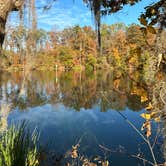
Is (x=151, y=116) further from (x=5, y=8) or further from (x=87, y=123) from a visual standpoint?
(x=87, y=123)

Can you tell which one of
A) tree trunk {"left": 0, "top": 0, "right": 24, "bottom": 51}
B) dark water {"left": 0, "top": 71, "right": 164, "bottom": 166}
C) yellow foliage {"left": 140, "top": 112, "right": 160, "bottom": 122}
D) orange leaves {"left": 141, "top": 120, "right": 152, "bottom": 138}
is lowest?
dark water {"left": 0, "top": 71, "right": 164, "bottom": 166}

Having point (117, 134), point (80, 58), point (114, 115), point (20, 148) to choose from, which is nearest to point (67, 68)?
point (80, 58)

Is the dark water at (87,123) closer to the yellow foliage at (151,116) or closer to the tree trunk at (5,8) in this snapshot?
the tree trunk at (5,8)

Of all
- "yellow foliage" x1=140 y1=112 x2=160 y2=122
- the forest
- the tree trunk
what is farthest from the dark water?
"yellow foliage" x1=140 y1=112 x2=160 y2=122

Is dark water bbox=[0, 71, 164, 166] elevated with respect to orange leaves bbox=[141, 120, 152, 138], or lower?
lower

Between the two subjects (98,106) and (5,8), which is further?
(98,106)

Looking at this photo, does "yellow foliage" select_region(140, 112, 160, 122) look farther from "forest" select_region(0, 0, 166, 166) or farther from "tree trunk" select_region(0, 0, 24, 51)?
"tree trunk" select_region(0, 0, 24, 51)

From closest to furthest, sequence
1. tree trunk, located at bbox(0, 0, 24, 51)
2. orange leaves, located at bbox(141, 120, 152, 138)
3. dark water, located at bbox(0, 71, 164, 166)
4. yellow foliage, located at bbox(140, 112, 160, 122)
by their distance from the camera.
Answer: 1. yellow foliage, located at bbox(140, 112, 160, 122)
2. orange leaves, located at bbox(141, 120, 152, 138)
3. tree trunk, located at bbox(0, 0, 24, 51)
4. dark water, located at bbox(0, 71, 164, 166)

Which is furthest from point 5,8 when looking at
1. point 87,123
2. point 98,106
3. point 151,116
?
point 98,106

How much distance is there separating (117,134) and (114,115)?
315cm

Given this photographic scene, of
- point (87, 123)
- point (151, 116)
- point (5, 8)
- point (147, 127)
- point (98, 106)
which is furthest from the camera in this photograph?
point (98, 106)

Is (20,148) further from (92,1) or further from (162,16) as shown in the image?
(162,16)

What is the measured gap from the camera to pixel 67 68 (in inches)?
1955

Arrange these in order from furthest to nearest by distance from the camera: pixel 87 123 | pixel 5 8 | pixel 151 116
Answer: pixel 87 123 < pixel 5 8 < pixel 151 116
